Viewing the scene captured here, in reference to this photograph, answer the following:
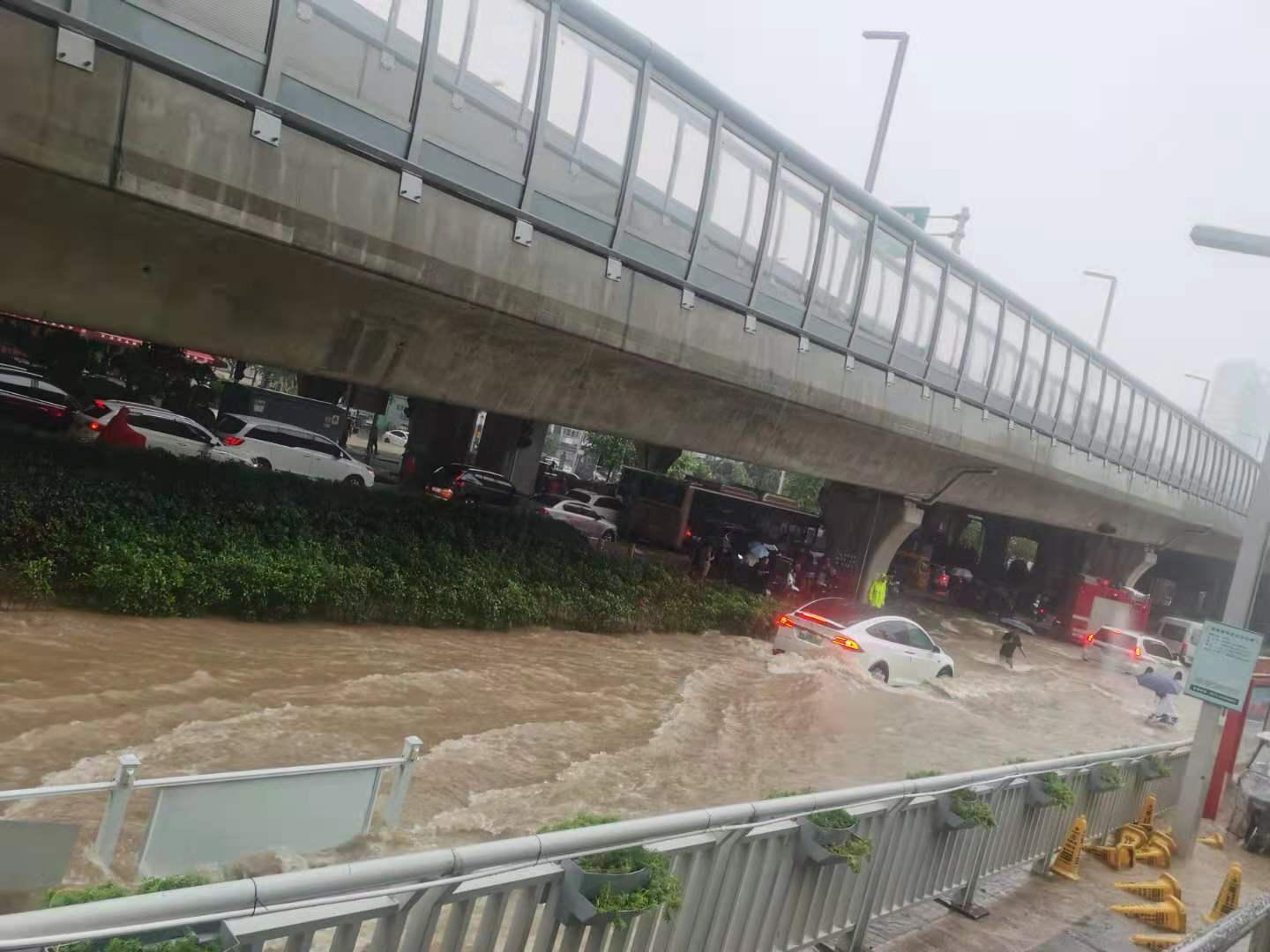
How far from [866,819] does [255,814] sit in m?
3.16

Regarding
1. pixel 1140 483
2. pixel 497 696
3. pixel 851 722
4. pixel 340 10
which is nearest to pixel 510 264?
pixel 340 10

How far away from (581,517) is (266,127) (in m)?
17.8

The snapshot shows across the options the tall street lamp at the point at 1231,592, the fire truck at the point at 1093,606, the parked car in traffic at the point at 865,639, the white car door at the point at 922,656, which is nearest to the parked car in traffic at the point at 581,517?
the parked car in traffic at the point at 865,639

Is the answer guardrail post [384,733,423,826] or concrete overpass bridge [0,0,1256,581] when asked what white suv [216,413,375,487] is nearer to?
concrete overpass bridge [0,0,1256,581]

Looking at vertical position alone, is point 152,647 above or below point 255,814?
below

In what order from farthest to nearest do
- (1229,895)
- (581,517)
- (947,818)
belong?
(581,517)
(1229,895)
(947,818)

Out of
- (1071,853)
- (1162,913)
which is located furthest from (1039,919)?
(1071,853)

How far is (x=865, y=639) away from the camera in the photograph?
15641 mm

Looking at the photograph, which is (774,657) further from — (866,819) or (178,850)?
(178,850)

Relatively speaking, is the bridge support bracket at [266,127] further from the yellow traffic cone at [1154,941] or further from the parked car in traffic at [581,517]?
the parked car in traffic at [581,517]

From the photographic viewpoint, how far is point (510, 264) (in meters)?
12.3

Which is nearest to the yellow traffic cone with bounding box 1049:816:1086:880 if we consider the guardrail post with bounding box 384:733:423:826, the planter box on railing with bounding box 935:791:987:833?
the planter box on railing with bounding box 935:791:987:833

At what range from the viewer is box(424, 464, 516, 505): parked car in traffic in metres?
25.0

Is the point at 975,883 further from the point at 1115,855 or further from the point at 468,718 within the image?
the point at 468,718
